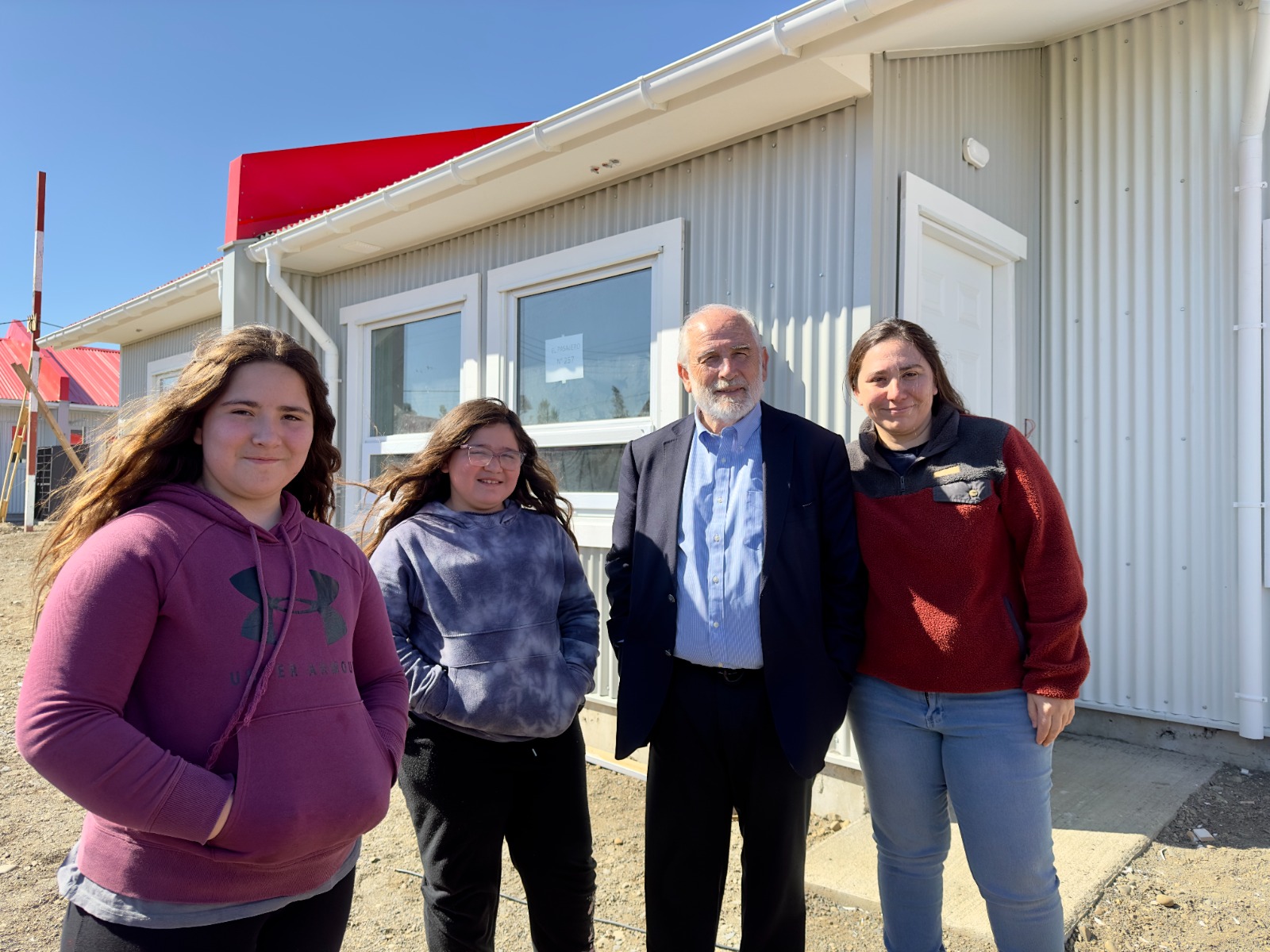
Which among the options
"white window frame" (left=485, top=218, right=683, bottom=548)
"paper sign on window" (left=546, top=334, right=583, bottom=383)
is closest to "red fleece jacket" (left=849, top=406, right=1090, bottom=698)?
"white window frame" (left=485, top=218, right=683, bottom=548)

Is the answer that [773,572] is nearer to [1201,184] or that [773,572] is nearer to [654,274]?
[654,274]

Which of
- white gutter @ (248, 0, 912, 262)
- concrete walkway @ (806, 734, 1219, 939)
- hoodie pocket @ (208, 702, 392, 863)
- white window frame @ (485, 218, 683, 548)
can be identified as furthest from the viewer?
white window frame @ (485, 218, 683, 548)

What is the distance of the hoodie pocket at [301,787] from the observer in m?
1.35

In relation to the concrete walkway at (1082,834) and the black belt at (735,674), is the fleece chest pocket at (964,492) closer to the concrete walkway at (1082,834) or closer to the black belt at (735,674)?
the black belt at (735,674)

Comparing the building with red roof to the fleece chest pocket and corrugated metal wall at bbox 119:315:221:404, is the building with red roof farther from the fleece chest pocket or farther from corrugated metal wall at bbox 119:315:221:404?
the fleece chest pocket

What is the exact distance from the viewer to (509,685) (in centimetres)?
218

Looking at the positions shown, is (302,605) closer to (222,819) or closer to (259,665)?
(259,665)

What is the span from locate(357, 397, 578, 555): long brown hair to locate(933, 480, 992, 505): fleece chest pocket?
1046mm

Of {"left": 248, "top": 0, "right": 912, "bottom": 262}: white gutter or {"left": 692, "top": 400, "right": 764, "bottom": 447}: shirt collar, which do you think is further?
{"left": 248, "top": 0, "right": 912, "bottom": 262}: white gutter

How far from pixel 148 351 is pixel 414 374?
18.3ft

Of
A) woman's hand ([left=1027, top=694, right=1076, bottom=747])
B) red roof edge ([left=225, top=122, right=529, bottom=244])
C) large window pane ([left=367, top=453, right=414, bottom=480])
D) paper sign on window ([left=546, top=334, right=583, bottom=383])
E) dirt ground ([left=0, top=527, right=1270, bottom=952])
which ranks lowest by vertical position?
dirt ground ([left=0, top=527, right=1270, bottom=952])

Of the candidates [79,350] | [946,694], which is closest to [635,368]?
[946,694]

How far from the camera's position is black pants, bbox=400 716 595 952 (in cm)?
212

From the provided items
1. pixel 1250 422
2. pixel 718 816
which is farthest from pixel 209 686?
pixel 1250 422
